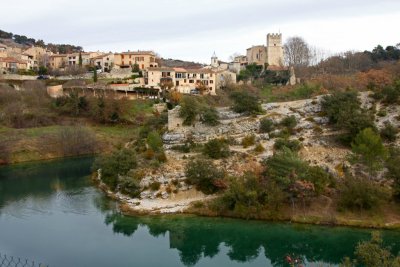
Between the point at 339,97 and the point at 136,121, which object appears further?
the point at 136,121

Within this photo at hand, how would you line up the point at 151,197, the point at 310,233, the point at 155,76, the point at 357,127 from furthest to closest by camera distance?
the point at 155,76 < the point at 357,127 < the point at 151,197 < the point at 310,233

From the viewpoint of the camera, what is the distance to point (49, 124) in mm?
61562

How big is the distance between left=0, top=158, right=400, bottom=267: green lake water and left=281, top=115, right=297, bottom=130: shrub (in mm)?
14371

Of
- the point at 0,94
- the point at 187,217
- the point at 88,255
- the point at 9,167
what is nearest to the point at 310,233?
the point at 187,217

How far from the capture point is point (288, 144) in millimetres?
36906

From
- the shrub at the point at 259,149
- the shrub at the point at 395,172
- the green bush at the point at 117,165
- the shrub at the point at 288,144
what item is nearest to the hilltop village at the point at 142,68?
the shrub at the point at 259,149

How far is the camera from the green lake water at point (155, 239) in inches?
993

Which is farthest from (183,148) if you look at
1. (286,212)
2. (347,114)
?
(347,114)

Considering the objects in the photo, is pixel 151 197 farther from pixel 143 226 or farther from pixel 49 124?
pixel 49 124

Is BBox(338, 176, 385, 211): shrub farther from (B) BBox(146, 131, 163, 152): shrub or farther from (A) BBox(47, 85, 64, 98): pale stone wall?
(A) BBox(47, 85, 64, 98): pale stone wall

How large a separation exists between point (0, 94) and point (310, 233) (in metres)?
52.6

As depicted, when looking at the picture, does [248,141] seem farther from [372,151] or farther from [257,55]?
[257,55]

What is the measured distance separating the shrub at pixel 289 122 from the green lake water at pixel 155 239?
14371 millimetres

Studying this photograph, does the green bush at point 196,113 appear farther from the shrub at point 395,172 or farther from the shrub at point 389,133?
the shrub at point 395,172
